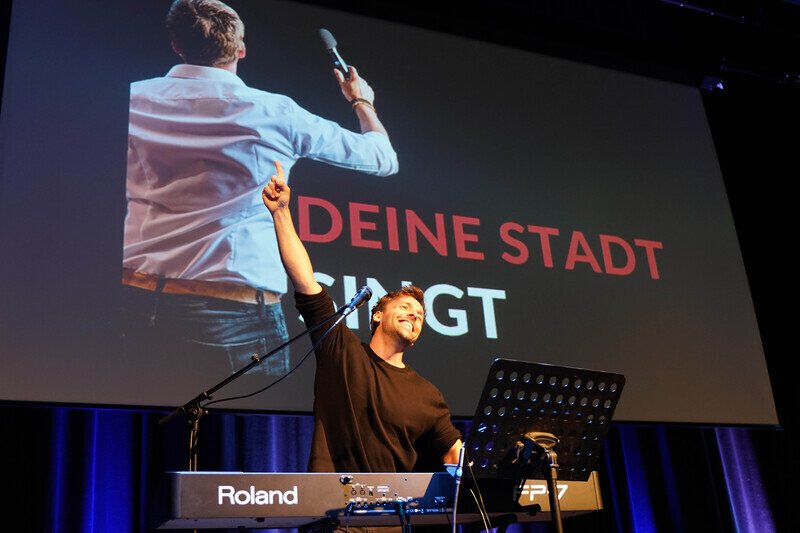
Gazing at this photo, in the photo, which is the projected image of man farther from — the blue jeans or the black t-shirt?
the black t-shirt

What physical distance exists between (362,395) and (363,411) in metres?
0.05

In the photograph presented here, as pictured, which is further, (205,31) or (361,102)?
(361,102)

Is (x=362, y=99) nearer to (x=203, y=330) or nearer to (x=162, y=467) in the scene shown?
(x=203, y=330)

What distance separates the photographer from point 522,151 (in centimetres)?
444

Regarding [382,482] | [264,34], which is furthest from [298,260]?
[264,34]

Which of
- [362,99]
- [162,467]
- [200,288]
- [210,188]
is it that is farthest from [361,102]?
[162,467]

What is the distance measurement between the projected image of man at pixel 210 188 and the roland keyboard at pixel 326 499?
1317 millimetres

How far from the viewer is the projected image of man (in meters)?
3.40

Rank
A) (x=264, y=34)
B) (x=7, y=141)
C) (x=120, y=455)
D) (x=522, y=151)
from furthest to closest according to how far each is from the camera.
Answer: (x=522, y=151) < (x=264, y=34) < (x=120, y=455) < (x=7, y=141)

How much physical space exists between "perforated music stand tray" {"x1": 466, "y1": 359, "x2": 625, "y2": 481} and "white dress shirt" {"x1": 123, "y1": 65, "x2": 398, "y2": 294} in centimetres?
157

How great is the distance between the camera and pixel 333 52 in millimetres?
4215

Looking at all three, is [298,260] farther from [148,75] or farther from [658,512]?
[658,512]

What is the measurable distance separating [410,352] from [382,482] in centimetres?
150

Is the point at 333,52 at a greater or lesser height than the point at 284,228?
greater
